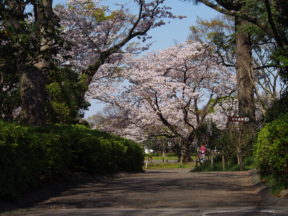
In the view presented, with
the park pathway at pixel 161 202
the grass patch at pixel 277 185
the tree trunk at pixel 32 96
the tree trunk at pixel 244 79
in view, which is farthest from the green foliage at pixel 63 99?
the grass patch at pixel 277 185

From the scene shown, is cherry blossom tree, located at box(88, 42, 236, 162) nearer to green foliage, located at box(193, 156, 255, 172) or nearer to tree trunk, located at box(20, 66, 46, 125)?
green foliage, located at box(193, 156, 255, 172)

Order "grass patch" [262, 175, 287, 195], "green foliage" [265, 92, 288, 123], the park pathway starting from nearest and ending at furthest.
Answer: the park pathway → "grass patch" [262, 175, 287, 195] → "green foliage" [265, 92, 288, 123]

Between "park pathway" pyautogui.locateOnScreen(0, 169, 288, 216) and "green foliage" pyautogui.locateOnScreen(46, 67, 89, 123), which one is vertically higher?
"green foliage" pyautogui.locateOnScreen(46, 67, 89, 123)

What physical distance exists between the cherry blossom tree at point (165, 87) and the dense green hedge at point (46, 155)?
2058 centimetres

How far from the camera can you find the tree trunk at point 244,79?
24.6 m

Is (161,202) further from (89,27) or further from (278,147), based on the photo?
(89,27)

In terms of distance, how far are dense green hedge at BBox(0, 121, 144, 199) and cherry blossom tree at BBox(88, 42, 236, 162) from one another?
20.6 m

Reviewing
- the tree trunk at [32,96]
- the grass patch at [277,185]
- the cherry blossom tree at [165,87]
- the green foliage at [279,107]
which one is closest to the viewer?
the grass patch at [277,185]

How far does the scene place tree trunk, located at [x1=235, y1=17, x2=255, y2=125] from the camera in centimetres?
2462

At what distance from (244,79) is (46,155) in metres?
16.0

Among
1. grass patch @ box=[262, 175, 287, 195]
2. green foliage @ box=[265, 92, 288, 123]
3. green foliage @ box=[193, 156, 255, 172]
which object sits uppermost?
green foliage @ box=[265, 92, 288, 123]

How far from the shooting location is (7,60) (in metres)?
14.4

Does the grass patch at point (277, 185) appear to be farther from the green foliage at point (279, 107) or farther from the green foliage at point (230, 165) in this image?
the green foliage at point (230, 165)

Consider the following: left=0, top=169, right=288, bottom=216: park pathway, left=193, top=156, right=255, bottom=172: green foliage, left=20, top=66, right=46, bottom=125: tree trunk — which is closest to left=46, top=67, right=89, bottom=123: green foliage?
left=20, top=66, right=46, bottom=125: tree trunk
